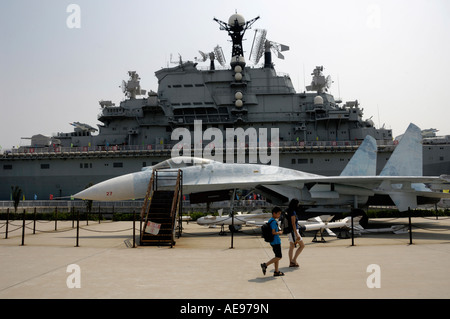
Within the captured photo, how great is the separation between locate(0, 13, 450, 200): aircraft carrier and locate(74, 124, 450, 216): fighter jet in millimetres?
14824

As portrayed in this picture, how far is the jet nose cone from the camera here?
48.6ft

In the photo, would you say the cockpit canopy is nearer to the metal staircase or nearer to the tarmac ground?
the metal staircase

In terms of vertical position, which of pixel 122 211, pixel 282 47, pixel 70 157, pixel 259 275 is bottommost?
pixel 122 211

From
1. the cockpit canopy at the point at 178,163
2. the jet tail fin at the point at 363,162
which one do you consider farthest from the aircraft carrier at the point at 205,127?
the cockpit canopy at the point at 178,163

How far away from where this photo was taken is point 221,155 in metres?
34.6

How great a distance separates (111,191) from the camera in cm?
1487

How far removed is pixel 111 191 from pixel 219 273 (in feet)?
31.1

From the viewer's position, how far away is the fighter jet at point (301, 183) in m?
15.2

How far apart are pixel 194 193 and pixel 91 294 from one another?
37.2ft

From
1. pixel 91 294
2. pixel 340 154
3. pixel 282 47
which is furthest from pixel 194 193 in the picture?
pixel 282 47

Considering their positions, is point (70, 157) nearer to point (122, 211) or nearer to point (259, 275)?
point (122, 211)

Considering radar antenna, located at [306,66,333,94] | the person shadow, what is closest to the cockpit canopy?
the person shadow
